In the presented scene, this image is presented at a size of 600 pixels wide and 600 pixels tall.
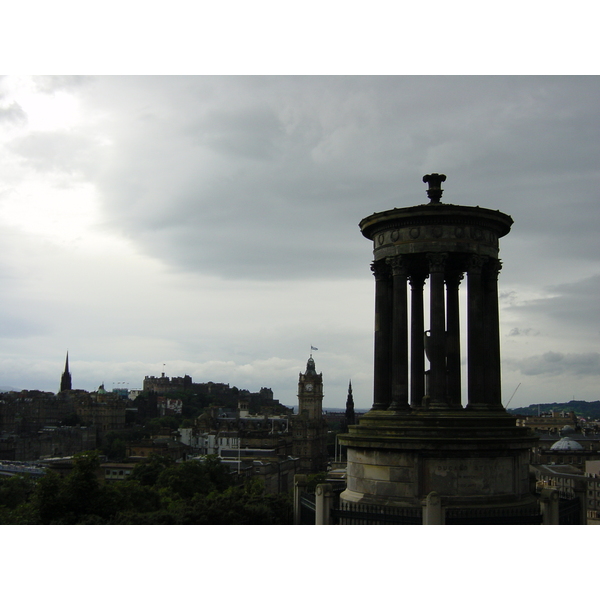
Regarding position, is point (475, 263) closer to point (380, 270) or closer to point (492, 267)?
point (492, 267)

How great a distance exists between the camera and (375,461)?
21047 millimetres

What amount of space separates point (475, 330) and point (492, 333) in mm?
845

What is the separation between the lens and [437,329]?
71.9 ft

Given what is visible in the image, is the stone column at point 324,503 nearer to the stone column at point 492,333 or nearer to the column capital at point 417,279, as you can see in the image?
the stone column at point 492,333

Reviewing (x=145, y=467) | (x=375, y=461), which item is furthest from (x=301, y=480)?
(x=145, y=467)

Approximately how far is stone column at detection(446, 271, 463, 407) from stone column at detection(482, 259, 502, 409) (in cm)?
94

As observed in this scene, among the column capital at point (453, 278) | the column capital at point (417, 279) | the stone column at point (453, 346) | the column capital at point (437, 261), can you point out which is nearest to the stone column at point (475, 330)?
the stone column at point (453, 346)

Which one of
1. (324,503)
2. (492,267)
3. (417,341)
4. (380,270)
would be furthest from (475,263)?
(324,503)

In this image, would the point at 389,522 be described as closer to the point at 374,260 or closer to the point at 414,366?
the point at 414,366

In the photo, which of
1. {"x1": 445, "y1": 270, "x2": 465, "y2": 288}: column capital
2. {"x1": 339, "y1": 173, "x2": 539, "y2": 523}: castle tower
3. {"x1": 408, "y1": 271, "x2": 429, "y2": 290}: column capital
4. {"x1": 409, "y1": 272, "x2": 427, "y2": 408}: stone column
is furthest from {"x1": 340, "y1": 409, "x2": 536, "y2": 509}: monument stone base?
{"x1": 408, "y1": 271, "x2": 429, "y2": 290}: column capital

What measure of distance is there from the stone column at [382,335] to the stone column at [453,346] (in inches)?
79.6

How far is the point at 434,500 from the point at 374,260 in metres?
8.69

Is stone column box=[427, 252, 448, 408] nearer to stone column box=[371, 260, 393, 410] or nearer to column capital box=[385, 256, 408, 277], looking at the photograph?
column capital box=[385, 256, 408, 277]

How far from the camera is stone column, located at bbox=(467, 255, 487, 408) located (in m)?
22.4
